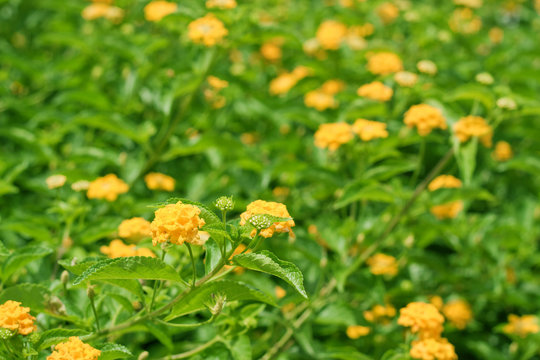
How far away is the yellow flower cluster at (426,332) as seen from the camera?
172 cm

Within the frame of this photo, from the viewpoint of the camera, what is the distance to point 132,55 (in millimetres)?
2680

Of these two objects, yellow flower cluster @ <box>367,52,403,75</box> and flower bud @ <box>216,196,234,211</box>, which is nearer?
flower bud @ <box>216,196,234,211</box>

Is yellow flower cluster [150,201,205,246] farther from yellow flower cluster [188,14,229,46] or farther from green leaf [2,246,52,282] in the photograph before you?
yellow flower cluster [188,14,229,46]

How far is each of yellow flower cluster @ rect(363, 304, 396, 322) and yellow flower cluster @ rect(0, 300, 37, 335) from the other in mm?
1395

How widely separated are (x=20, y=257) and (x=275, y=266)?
2.58 ft

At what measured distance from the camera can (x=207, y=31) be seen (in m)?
2.37

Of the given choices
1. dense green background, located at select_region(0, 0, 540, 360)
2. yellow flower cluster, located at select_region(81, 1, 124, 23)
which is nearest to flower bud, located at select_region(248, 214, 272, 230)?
dense green background, located at select_region(0, 0, 540, 360)

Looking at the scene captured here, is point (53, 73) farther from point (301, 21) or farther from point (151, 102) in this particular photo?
point (301, 21)

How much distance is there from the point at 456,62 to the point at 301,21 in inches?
47.8

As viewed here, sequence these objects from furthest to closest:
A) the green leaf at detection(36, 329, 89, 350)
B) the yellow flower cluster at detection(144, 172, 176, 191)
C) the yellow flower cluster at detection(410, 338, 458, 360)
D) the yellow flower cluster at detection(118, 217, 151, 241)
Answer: the yellow flower cluster at detection(144, 172, 176, 191) < the yellow flower cluster at detection(118, 217, 151, 241) < the yellow flower cluster at detection(410, 338, 458, 360) < the green leaf at detection(36, 329, 89, 350)

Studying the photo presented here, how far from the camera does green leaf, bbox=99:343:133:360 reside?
1354mm

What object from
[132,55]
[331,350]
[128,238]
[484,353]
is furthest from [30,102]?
[484,353]

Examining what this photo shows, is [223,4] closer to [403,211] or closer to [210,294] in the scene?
[403,211]

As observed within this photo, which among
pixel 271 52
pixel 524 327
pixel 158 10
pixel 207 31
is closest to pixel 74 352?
pixel 207 31
